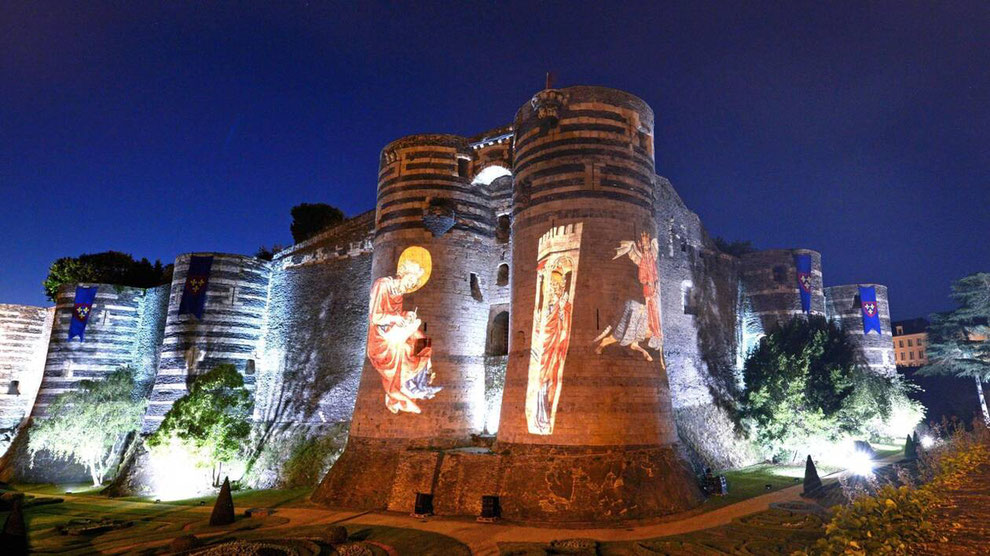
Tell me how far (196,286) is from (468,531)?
21620 mm

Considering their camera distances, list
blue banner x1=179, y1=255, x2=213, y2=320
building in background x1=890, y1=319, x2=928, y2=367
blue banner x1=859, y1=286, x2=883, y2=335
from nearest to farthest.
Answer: blue banner x1=179, y1=255, x2=213, y2=320 → blue banner x1=859, y1=286, x2=883, y2=335 → building in background x1=890, y1=319, x2=928, y2=367

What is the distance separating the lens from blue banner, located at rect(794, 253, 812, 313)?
1211 inches

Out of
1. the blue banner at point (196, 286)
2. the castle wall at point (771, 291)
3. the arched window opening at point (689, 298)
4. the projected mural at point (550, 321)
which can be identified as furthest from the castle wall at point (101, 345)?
the castle wall at point (771, 291)

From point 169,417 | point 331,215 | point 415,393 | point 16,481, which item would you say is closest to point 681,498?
point 415,393

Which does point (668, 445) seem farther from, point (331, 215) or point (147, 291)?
point (331, 215)

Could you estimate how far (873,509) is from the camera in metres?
7.46

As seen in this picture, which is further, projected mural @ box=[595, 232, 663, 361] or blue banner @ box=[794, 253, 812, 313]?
blue banner @ box=[794, 253, 812, 313]

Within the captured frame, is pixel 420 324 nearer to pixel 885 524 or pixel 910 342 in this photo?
pixel 885 524

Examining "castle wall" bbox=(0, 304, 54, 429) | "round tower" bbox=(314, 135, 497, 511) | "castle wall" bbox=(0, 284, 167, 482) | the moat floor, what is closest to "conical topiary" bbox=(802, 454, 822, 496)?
the moat floor

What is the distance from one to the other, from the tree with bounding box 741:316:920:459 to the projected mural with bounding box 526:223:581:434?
13.5 meters

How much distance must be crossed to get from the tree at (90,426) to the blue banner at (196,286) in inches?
244

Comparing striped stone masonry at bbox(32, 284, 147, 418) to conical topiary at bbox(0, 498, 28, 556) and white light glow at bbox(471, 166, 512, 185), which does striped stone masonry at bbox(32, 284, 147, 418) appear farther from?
white light glow at bbox(471, 166, 512, 185)

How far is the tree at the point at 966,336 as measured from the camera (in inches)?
1379

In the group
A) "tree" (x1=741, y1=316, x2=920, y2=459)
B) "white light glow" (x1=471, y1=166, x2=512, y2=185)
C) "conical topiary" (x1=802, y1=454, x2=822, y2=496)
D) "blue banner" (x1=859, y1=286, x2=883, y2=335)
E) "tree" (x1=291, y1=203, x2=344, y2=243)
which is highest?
"tree" (x1=291, y1=203, x2=344, y2=243)
